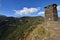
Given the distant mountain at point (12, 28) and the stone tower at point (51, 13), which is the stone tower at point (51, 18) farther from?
the distant mountain at point (12, 28)

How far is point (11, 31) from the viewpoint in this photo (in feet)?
74.7

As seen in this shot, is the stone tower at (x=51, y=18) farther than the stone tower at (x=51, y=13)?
No

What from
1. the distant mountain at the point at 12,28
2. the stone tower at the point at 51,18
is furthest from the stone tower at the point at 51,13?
the distant mountain at the point at 12,28

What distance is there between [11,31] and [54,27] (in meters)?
13.4

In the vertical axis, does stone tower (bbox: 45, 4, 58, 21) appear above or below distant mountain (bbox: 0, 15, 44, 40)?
above

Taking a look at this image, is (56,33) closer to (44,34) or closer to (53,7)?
(44,34)

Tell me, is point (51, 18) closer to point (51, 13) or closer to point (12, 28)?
point (51, 13)

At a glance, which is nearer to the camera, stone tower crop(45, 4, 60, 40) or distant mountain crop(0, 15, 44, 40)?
stone tower crop(45, 4, 60, 40)

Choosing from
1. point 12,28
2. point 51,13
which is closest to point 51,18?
point 51,13

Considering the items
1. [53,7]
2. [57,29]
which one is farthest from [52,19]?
[57,29]

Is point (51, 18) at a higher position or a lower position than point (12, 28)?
higher

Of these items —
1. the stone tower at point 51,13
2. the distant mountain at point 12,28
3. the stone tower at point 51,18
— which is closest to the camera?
the stone tower at point 51,18

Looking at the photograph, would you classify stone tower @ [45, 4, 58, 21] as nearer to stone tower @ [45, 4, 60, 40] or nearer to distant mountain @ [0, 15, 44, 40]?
stone tower @ [45, 4, 60, 40]

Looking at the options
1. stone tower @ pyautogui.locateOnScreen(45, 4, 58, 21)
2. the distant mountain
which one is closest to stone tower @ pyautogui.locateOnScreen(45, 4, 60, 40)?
stone tower @ pyautogui.locateOnScreen(45, 4, 58, 21)
